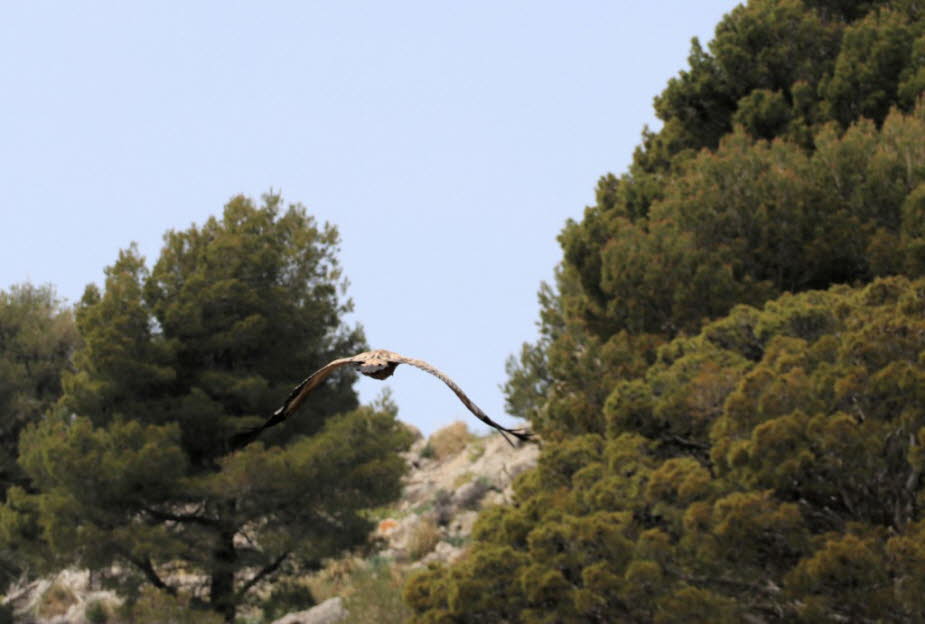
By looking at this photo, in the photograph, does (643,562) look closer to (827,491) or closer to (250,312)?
(827,491)

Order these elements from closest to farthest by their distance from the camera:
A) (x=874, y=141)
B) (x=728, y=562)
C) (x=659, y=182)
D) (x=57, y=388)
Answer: (x=728, y=562) → (x=874, y=141) → (x=659, y=182) → (x=57, y=388)

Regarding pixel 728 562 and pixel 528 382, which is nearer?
pixel 728 562

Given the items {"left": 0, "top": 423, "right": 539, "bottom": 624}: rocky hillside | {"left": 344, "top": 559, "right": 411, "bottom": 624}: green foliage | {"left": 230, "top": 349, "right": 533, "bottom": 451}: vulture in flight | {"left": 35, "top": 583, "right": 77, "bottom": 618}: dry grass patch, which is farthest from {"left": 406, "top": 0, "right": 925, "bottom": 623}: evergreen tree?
{"left": 35, "top": 583, "right": 77, "bottom": 618}: dry grass patch

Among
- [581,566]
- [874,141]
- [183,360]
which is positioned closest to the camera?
[581,566]

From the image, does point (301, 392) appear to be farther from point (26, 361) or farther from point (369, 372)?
point (26, 361)

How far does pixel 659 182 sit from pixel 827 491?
6576 millimetres

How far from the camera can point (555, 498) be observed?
11.9m

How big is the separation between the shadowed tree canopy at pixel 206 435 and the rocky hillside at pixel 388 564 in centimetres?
118

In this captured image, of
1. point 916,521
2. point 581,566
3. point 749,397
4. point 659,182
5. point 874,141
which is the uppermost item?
point 659,182

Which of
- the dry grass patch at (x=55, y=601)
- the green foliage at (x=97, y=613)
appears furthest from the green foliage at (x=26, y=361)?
the green foliage at (x=97, y=613)

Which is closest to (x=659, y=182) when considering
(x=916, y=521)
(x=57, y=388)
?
(x=916, y=521)

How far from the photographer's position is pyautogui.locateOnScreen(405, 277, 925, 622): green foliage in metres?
9.88

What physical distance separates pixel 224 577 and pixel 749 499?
12237 millimetres

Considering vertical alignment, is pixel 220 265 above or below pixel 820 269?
above
